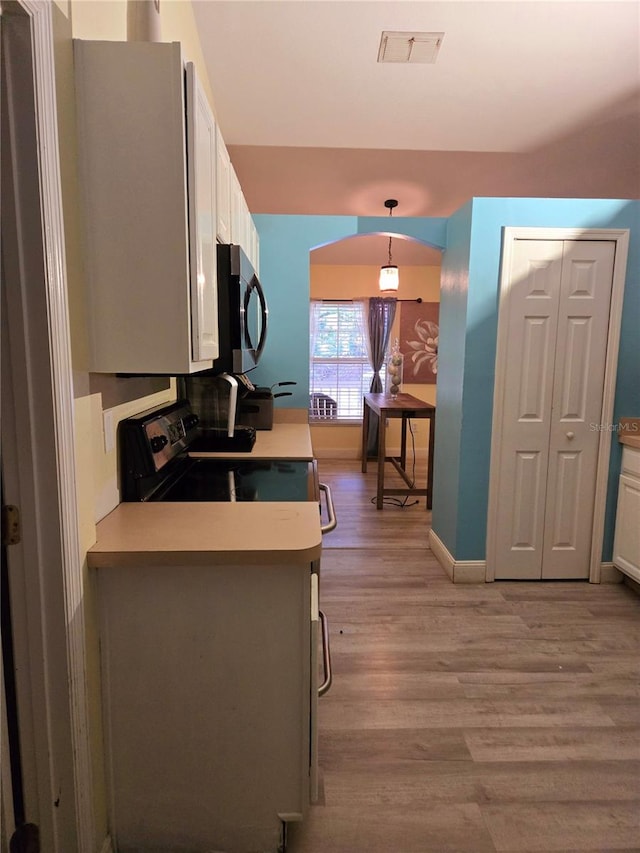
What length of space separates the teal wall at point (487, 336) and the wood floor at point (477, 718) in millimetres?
423

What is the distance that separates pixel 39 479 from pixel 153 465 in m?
0.50

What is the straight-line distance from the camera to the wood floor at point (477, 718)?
1.41 m

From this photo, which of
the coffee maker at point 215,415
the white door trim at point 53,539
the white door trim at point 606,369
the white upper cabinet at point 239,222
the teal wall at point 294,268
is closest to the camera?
the white door trim at point 53,539

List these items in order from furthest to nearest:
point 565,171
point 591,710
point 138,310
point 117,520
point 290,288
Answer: point 565,171 → point 290,288 → point 591,710 → point 117,520 → point 138,310

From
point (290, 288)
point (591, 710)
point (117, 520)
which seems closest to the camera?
point (117, 520)

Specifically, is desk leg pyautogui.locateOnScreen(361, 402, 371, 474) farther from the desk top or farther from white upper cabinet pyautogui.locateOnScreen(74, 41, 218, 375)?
white upper cabinet pyautogui.locateOnScreen(74, 41, 218, 375)

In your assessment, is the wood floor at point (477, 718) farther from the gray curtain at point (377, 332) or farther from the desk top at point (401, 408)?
the gray curtain at point (377, 332)

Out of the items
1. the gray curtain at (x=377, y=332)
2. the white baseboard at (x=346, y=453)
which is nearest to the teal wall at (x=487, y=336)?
the gray curtain at (x=377, y=332)

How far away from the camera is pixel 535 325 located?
2.71 m

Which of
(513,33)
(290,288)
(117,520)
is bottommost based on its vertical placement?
(117,520)

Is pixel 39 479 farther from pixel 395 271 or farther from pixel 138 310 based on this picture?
pixel 395 271

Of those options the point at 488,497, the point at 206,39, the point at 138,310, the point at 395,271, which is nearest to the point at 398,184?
the point at 395,271

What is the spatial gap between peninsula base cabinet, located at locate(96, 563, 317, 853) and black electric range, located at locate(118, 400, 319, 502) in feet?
1.24

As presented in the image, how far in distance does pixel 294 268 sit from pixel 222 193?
5.54 feet
